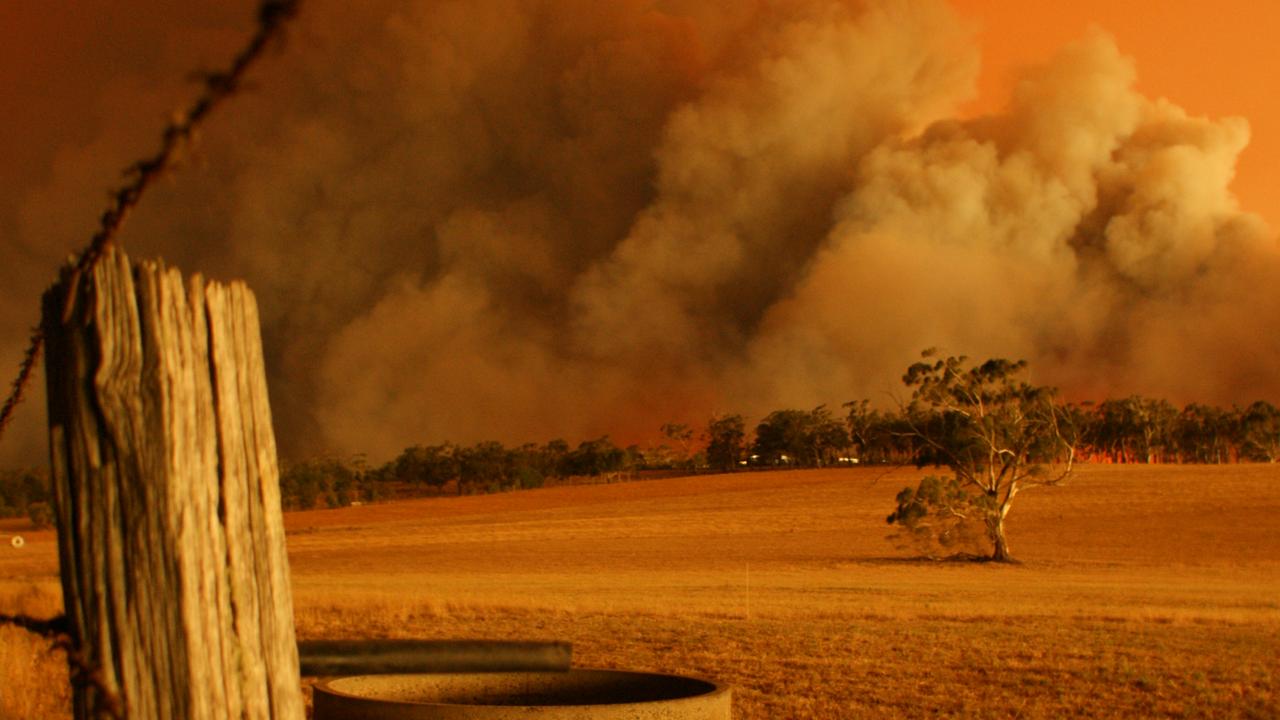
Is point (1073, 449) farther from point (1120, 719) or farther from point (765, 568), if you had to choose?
point (1120, 719)

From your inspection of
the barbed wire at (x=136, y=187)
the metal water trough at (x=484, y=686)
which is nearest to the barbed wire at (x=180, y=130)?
the barbed wire at (x=136, y=187)

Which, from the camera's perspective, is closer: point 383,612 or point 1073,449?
point 383,612

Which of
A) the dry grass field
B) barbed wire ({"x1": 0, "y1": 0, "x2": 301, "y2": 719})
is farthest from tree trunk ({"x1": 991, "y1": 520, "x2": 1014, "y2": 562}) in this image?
barbed wire ({"x1": 0, "y1": 0, "x2": 301, "y2": 719})

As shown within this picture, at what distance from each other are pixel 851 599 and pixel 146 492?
965 inches

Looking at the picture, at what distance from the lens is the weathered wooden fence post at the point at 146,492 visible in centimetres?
201

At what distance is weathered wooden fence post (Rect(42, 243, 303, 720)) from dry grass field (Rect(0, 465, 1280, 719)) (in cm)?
784

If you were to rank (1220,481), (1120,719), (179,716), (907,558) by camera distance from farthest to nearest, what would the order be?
(1220,481) → (907,558) → (1120,719) → (179,716)

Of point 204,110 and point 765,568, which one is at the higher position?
point 204,110

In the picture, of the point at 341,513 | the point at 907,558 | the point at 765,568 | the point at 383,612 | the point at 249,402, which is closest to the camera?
the point at 249,402

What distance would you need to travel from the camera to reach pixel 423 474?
141625mm


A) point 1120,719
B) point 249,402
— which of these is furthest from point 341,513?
point 249,402

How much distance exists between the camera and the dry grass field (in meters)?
11.8

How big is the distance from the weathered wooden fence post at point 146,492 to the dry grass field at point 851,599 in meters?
7.84

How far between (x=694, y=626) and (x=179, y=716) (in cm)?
1578
